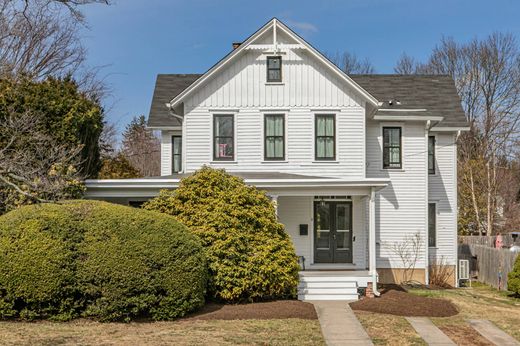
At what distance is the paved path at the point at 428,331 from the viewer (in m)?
10.9

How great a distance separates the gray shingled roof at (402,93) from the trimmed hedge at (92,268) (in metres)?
9.72

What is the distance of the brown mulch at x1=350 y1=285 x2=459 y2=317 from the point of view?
13.7m

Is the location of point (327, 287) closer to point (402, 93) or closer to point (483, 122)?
point (402, 93)

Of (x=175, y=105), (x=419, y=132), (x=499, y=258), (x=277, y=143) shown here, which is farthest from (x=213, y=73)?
(x=499, y=258)

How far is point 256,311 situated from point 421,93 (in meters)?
13.9

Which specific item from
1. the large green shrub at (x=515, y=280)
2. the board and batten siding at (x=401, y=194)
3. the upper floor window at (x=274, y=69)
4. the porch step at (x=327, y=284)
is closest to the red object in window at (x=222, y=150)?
the upper floor window at (x=274, y=69)

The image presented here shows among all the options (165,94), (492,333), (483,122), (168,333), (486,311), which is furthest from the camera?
(483,122)

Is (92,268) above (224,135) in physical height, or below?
below

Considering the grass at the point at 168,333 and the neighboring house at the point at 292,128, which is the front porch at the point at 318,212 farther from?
the grass at the point at 168,333

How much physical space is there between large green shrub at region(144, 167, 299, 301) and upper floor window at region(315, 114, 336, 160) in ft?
14.3

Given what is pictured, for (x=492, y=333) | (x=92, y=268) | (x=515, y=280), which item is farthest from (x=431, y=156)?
(x=92, y=268)

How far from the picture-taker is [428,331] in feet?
38.6

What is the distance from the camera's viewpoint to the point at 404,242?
20.5 m

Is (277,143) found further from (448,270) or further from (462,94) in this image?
(462,94)
